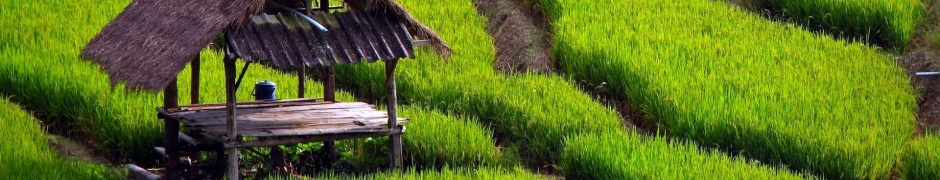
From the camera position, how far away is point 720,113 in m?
8.09

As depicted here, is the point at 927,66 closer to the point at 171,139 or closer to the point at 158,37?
the point at 171,139

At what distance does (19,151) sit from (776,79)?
14.8 ft

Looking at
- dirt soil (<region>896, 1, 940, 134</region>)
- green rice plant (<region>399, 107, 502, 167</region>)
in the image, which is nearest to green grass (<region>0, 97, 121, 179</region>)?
green rice plant (<region>399, 107, 502, 167</region>)

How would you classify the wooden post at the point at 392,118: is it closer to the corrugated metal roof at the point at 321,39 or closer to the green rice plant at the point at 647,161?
the corrugated metal roof at the point at 321,39

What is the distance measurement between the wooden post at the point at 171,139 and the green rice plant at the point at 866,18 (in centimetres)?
516

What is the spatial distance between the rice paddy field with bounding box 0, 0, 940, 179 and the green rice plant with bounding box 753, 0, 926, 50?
0.09 ft

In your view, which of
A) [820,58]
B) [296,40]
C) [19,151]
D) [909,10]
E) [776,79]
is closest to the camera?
[296,40]

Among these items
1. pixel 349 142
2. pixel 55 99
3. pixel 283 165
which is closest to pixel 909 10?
pixel 349 142

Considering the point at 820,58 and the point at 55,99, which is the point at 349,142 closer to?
the point at 55,99

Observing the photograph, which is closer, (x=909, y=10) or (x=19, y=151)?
(x=19, y=151)

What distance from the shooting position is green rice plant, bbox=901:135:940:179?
7305 millimetres

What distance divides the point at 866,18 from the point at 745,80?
6.97 ft

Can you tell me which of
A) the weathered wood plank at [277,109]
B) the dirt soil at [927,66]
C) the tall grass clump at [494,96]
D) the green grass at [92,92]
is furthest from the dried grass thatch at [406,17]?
the dirt soil at [927,66]

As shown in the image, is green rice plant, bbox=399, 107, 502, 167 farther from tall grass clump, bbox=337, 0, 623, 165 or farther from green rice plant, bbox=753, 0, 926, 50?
green rice plant, bbox=753, 0, 926, 50
